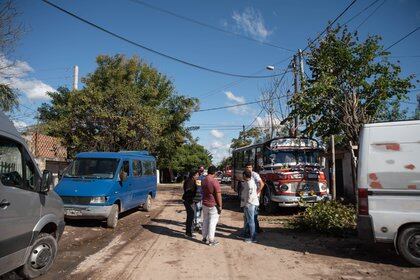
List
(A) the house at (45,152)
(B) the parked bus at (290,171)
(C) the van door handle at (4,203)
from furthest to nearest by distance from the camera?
(A) the house at (45,152) < (B) the parked bus at (290,171) < (C) the van door handle at (4,203)

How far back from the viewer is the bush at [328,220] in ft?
34.4

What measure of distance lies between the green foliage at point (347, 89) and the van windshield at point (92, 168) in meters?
6.41

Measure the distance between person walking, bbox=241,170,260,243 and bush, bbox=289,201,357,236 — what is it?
6.13 ft

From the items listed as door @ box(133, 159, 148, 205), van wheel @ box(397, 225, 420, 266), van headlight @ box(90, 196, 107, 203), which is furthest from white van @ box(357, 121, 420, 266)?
door @ box(133, 159, 148, 205)

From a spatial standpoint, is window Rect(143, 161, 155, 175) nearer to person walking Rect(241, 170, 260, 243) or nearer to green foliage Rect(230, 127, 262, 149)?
person walking Rect(241, 170, 260, 243)

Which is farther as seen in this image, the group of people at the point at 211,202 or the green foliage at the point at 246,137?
the green foliage at the point at 246,137

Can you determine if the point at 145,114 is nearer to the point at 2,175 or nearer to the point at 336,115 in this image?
the point at 336,115

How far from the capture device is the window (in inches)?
614

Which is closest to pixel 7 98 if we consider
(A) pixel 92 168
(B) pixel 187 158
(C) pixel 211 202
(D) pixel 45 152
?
(A) pixel 92 168

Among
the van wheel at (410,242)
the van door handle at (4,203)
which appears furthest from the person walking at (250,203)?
the van door handle at (4,203)

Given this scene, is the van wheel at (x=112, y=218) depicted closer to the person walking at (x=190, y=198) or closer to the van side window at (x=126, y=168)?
the van side window at (x=126, y=168)

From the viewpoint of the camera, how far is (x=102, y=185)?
38.2 ft

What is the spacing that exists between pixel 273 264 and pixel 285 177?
7.18 meters

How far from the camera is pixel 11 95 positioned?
563 inches
